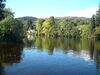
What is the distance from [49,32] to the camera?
94.2 metres

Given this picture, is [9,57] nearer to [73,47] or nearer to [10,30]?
[73,47]

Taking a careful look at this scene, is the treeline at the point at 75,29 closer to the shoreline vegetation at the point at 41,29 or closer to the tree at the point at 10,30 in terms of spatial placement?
the shoreline vegetation at the point at 41,29

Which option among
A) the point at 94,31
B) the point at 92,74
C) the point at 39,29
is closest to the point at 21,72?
the point at 92,74

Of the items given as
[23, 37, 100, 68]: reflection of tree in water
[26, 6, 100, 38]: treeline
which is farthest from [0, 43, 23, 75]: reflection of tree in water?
[26, 6, 100, 38]: treeline

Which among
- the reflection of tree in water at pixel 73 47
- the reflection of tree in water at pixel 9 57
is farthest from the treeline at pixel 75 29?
the reflection of tree in water at pixel 9 57

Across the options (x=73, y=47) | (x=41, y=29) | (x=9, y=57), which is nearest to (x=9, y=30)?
(x=73, y=47)

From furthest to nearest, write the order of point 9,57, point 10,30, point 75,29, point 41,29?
point 41,29, point 75,29, point 10,30, point 9,57

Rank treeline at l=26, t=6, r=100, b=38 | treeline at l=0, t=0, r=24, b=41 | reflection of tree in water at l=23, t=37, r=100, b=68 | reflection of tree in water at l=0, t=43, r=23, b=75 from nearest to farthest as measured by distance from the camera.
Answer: reflection of tree in water at l=0, t=43, r=23, b=75 → reflection of tree in water at l=23, t=37, r=100, b=68 → treeline at l=0, t=0, r=24, b=41 → treeline at l=26, t=6, r=100, b=38

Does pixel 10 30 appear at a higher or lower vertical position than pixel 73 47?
higher

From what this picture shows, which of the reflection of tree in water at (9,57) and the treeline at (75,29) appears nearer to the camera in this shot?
the reflection of tree in water at (9,57)

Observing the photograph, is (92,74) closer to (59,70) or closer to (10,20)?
(59,70)

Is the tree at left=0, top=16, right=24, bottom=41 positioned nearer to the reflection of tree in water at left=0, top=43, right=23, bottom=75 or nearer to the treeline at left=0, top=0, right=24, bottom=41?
the treeline at left=0, top=0, right=24, bottom=41

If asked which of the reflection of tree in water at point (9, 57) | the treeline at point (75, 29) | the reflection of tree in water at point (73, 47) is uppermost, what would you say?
the treeline at point (75, 29)

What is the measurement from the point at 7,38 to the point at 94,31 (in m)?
42.2
